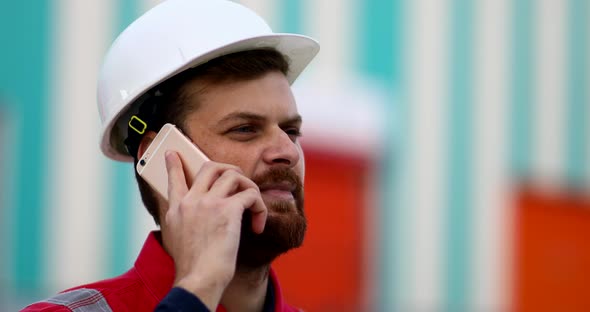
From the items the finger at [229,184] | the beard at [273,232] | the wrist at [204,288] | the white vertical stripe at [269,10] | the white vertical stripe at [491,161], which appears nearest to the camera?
the wrist at [204,288]

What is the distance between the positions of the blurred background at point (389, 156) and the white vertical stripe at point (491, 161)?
0.01m

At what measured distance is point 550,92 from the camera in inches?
269

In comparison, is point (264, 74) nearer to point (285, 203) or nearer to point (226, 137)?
point (226, 137)

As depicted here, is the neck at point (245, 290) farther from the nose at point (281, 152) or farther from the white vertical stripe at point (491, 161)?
the white vertical stripe at point (491, 161)

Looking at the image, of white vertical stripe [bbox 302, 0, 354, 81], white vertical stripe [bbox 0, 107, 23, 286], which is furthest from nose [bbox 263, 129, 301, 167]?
white vertical stripe [bbox 302, 0, 354, 81]

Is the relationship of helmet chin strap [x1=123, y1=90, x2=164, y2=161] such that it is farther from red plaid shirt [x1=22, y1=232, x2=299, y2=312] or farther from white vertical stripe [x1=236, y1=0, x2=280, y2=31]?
white vertical stripe [x1=236, y1=0, x2=280, y2=31]

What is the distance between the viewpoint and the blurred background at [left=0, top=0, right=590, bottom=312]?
16.2 ft

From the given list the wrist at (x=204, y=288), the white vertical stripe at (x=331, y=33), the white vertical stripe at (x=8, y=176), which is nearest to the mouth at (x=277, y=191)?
the wrist at (x=204, y=288)

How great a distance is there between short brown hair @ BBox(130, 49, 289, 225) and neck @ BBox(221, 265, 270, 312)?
0.30 metres

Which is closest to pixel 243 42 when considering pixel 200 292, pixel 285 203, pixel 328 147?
pixel 285 203

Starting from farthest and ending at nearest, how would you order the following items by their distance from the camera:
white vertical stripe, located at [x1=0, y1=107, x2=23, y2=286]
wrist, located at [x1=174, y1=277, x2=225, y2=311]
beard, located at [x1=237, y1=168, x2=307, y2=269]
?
1. white vertical stripe, located at [x1=0, y1=107, x2=23, y2=286]
2. beard, located at [x1=237, y1=168, x2=307, y2=269]
3. wrist, located at [x1=174, y1=277, x2=225, y2=311]

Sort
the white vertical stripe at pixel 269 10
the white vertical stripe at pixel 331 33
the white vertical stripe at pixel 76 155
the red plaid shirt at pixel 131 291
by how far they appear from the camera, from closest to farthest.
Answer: the red plaid shirt at pixel 131 291 < the white vertical stripe at pixel 76 155 < the white vertical stripe at pixel 269 10 < the white vertical stripe at pixel 331 33

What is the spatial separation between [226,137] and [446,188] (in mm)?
4724

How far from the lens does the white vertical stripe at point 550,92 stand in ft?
22.2
